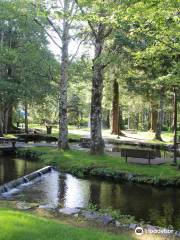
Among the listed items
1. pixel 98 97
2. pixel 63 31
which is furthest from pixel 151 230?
pixel 63 31

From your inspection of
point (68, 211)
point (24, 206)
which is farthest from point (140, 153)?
point (24, 206)

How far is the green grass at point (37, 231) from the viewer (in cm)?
757

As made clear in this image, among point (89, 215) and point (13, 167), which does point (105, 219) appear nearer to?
point (89, 215)

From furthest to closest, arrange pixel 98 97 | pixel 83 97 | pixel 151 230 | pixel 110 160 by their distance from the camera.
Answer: pixel 83 97 < pixel 98 97 < pixel 110 160 < pixel 151 230

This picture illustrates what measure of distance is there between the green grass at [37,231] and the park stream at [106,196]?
3256 millimetres

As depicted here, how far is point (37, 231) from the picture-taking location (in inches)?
311

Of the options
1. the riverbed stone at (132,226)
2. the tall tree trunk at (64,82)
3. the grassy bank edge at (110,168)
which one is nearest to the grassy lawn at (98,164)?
the grassy bank edge at (110,168)

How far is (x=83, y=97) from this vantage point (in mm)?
67625

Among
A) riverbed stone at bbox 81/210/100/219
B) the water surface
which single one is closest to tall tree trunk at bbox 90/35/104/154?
the water surface

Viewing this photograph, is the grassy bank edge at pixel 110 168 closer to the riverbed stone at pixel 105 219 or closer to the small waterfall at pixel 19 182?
the small waterfall at pixel 19 182

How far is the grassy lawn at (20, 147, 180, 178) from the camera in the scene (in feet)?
62.1

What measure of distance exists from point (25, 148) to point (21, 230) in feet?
68.5

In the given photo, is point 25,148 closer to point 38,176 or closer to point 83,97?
point 38,176

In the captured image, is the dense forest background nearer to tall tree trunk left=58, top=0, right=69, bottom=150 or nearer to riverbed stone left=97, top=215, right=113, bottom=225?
tall tree trunk left=58, top=0, right=69, bottom=150
